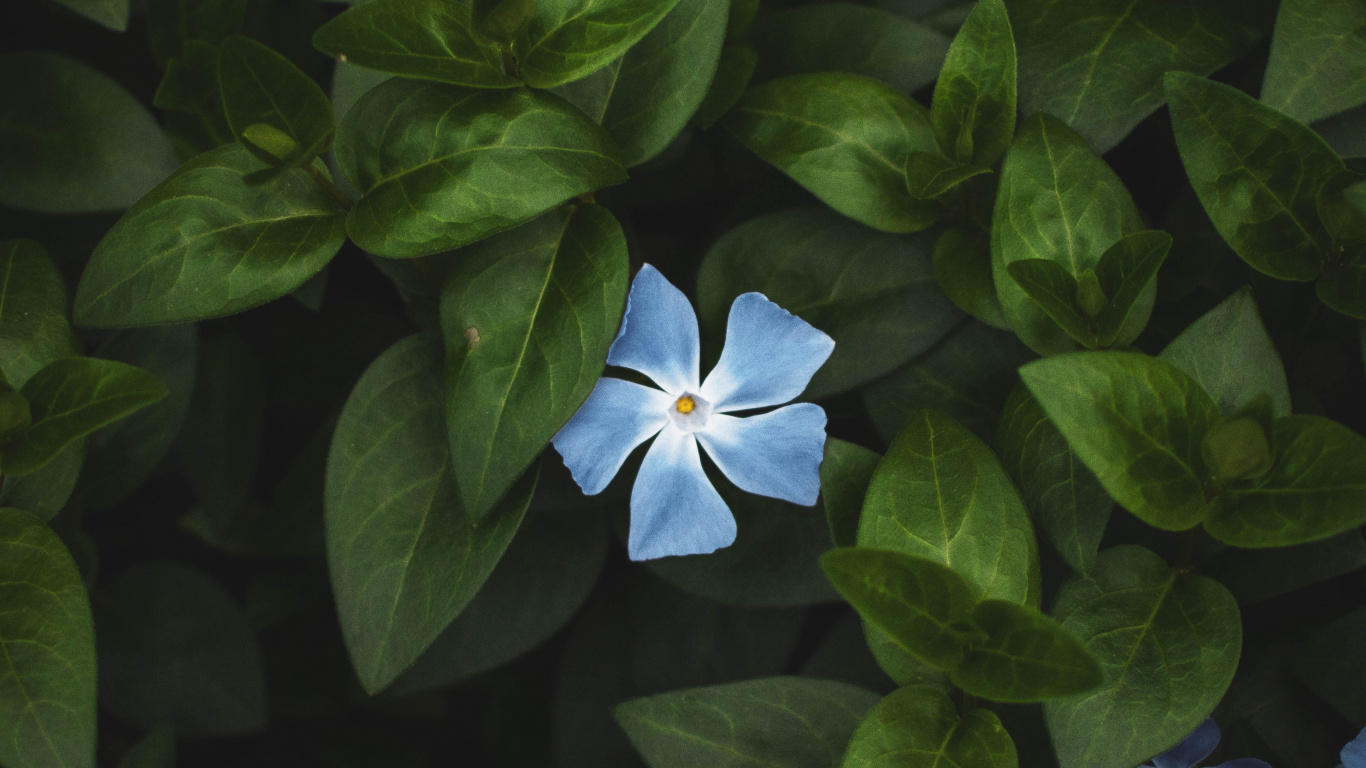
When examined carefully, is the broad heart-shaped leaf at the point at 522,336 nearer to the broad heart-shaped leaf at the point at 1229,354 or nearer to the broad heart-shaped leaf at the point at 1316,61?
the broad heart-shaped leaf at the point at 1229,354

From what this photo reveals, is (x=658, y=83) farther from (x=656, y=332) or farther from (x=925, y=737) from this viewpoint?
(x=925, y=737)

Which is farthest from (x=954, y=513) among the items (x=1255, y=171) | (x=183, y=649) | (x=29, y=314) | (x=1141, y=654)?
(x=183, y=649)

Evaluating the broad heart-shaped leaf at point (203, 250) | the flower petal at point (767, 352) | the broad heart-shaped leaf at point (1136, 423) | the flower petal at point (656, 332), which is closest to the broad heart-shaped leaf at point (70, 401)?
the broad heart-shaped leaf at point (203, 250)

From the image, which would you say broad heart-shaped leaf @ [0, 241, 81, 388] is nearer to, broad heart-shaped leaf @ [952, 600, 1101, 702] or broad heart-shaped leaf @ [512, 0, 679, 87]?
broad heart-shaped leaf @ [512, 0, 679, 87]

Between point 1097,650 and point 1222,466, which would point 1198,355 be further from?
point 1097,650

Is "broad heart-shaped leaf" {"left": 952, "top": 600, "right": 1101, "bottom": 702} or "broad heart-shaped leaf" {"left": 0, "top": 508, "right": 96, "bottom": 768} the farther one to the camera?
"broad heart-shaped leaf" {"left": 0, "top": 508, "right": 96, "bottom": 768}

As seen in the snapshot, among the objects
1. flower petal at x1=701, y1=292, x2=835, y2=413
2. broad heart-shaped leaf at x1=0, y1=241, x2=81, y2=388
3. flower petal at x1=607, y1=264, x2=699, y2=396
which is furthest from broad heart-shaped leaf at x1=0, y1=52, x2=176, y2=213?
flower petal at x1=701, y1=292, x2=835, y2=413

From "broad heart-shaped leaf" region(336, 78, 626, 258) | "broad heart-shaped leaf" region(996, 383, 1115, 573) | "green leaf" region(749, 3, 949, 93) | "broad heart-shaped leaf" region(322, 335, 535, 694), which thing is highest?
"green leaf" region(749, 3, 949, 93)
